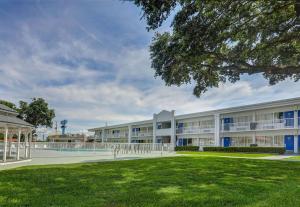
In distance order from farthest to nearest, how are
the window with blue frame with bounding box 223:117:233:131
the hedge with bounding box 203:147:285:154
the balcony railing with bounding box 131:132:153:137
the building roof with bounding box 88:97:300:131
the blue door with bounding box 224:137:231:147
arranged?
the balcony railing with bounding box 131:132:153:137 < the blue door with bounding box 224:137:231:147 < the window with blue frame with bounding box 223:117:233:131 < the building roof with bounding box 88:97:300:131 < the hedge with bounding box 203:147:285:154

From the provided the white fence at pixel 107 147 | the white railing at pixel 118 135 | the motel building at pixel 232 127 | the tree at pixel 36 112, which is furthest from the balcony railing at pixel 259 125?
the tree at pixel 36 112

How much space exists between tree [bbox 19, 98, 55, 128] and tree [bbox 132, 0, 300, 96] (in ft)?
124

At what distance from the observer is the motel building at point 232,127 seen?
113ft

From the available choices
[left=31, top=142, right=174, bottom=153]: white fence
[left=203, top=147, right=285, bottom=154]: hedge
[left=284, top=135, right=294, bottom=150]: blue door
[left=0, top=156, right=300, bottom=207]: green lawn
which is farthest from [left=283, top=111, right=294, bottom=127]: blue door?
[left=0, top=156, right=300, bottom=207]: green lawn

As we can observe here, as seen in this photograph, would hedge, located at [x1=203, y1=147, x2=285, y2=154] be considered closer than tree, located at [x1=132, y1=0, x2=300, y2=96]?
No

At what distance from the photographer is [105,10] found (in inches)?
596

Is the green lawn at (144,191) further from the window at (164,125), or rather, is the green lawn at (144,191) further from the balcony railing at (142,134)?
the balcony railing at (142,134)

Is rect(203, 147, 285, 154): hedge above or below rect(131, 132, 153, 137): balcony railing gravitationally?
below

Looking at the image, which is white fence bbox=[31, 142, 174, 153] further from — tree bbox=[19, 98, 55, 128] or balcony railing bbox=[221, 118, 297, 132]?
tree bbox=[19, 98, 55, 128]

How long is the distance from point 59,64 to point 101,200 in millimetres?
18041

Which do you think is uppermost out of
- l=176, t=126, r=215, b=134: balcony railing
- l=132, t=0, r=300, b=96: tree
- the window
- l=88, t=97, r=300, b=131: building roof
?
l=132, t=0, r=300, b=96: tree

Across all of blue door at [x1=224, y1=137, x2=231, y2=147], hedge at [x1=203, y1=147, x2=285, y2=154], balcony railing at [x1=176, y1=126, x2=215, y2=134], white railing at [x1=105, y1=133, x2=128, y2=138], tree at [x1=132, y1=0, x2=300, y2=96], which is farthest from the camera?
white railing at [x1=105, y1=133, x2=128, y2=138]

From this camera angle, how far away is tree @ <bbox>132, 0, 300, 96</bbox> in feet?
40.5

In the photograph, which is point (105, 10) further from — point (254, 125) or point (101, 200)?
point (254, 125)
